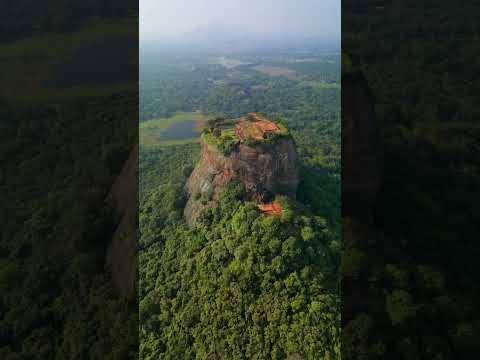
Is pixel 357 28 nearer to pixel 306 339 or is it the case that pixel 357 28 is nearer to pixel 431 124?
pixel 431 124

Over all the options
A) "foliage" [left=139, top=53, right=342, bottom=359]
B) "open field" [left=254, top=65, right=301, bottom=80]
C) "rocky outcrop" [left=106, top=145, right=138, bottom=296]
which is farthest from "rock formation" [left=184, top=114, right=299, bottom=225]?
"rocky outcrop" [left=106, top=145, right=138, bottom=296]

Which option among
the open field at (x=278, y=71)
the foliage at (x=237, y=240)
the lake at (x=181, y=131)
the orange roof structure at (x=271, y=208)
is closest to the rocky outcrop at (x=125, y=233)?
the foliage at (x=237, y=240)

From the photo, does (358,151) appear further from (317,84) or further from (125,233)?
(125,233)

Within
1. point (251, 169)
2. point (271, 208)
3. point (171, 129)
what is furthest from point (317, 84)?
point (171, 129)

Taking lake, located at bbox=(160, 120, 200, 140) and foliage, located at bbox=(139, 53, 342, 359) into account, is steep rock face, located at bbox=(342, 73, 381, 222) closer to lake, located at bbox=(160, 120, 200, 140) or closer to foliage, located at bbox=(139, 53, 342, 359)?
foliage, located at bbox=(139, 53, 342, 359)

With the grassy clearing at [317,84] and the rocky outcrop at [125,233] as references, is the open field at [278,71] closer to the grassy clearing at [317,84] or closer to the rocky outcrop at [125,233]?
the grassy clearing at [317,84]

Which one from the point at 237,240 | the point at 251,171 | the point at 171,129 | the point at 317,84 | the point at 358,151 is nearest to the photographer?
the point at 237,240

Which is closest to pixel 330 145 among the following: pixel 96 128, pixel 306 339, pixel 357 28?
pixel 306 339
